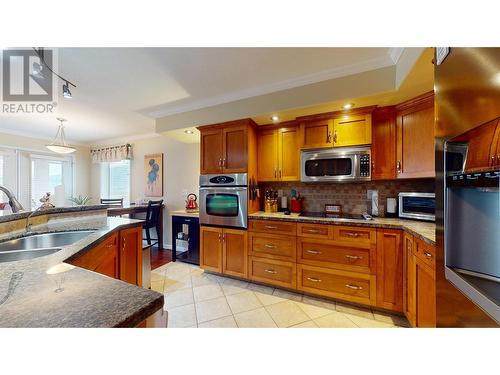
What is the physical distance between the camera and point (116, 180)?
4738mm

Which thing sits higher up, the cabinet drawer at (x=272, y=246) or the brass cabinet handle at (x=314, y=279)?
the cabinet drawer at (x=272, y=246)

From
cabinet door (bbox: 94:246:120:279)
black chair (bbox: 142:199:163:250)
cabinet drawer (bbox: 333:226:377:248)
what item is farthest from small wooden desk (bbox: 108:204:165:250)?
cabinet drawer (bbox: 333:226:377:248)

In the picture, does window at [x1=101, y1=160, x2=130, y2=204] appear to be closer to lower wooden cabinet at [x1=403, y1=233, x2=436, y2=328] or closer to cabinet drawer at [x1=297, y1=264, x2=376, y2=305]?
cabinet drawer at [x1=297, y1=264, x2=376, y2=305]

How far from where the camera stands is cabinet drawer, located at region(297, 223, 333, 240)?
199cm

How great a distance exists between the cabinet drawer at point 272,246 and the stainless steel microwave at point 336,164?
2.55 ft

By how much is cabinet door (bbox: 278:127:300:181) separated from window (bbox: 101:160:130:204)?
3867 mm

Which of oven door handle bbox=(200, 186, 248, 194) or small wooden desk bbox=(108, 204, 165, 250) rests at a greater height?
oven door handle bbox=(200, 186, 248, 194)

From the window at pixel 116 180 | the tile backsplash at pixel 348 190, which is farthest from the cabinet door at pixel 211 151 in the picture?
the window at pixel 116 180

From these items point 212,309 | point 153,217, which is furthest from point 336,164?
point 153,217

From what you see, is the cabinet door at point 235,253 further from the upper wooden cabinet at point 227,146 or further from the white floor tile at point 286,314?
the upper wooden cabinet at point 227,146

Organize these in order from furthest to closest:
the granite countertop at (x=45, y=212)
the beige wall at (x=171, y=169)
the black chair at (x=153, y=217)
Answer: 1. the beige wall at (x=171, y=169)
2. the black chair at (x=153, y=217)
3. the granite countertop at (x=45, y=212)

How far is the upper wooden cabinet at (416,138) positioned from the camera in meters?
1.73

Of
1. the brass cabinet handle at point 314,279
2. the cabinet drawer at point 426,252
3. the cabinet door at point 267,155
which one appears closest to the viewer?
the cabinet drawer at point 426,252
